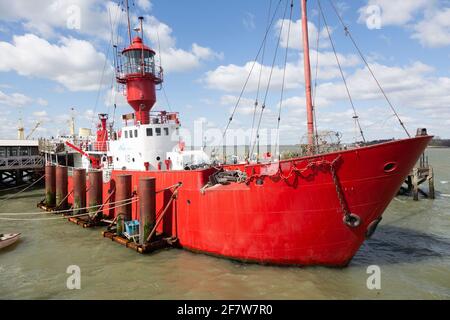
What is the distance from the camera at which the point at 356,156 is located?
8.82m

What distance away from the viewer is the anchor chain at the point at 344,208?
29.5 feet

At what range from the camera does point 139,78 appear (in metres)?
19.0

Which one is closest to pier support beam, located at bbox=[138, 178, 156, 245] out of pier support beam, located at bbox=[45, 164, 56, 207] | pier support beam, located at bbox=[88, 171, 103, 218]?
pier support beam, located at bbox=[88, 171, 103, 218]

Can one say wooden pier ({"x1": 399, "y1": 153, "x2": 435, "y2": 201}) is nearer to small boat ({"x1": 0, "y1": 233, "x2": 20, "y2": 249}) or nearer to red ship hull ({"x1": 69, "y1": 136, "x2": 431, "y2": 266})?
red ship hull ({"x1": 69, "y1": 136, "x2": 431, "y2": 266})

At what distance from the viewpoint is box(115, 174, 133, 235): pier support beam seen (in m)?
13.9

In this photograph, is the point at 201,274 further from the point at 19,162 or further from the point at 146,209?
the point at 19,162

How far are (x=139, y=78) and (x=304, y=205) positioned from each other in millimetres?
14167

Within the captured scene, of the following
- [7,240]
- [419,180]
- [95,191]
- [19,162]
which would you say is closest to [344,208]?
[95,191]

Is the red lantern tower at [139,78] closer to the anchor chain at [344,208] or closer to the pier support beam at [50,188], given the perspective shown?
the pier support beam at [50,188]

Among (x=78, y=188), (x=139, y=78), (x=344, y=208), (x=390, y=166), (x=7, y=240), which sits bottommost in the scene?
(x=7, y=240)

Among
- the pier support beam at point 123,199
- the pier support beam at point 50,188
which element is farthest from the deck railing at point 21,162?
the pier support beam at point 123,199

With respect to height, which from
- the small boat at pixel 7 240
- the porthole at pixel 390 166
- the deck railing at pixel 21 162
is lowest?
the small boat at pixel 7 240

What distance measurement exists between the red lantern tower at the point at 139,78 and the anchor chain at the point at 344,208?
13.1m
